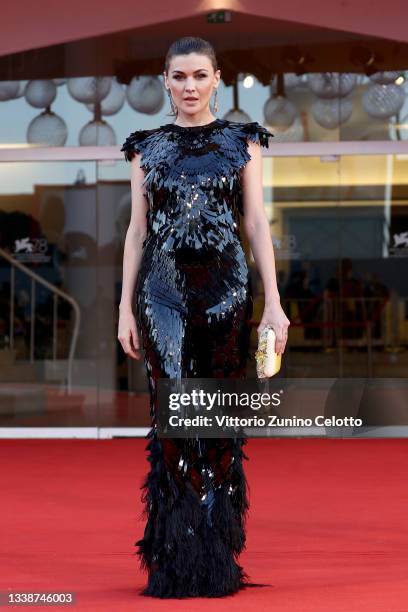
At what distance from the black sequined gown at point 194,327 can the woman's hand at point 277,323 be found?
4.4 inches

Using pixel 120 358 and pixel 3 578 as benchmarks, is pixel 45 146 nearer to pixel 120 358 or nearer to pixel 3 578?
pixel 120 358

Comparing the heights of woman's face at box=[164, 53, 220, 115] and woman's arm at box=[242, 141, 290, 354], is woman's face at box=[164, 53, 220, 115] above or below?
above

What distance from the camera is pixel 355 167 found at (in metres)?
10.7

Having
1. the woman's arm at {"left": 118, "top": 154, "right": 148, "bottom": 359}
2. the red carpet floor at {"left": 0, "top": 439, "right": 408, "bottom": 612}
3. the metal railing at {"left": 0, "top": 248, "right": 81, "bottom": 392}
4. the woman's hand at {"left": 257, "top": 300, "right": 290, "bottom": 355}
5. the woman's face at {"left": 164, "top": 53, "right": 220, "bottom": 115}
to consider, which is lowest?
the red carpet floor at {"left": 0, "top": 439, "right": 408, "bottom": 612}

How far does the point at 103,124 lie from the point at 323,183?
5.86ft

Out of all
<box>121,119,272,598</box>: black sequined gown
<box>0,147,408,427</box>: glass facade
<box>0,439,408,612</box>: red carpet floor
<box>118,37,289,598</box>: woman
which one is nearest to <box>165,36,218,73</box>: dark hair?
<box>118,37,289,598</box>: woman

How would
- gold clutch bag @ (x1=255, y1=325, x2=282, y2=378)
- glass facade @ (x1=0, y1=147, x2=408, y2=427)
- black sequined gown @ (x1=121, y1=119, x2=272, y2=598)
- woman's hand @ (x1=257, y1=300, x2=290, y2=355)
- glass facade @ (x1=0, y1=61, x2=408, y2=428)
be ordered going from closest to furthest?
gold clutch bag @ (x1=255, y1=325, x2=282, y2=378) < woman's hand @ (x1=257, y1=300, x2=290, y2=355) < black sequined gown @ (x1=121, y1=119, x2=272, y2=598) < glass facade @ (x1=0, y1=61, x2=408, y2=428) < glass facade @ (x1=0, y1=147, x2=408, y2=427)

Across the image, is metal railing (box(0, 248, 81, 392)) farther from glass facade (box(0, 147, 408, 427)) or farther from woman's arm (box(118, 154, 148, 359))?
woman's arm (box(118, 154, 148, 359))

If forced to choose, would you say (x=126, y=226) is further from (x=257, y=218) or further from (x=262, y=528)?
(x=257, y=218)

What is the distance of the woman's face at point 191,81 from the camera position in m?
3.97

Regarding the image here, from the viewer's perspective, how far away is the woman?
3965 mm

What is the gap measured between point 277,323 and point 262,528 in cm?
193

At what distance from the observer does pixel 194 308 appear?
3.96 m

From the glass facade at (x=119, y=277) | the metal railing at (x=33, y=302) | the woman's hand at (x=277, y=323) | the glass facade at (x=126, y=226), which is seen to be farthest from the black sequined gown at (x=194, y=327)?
the metal railing at (x=33, y=302)
